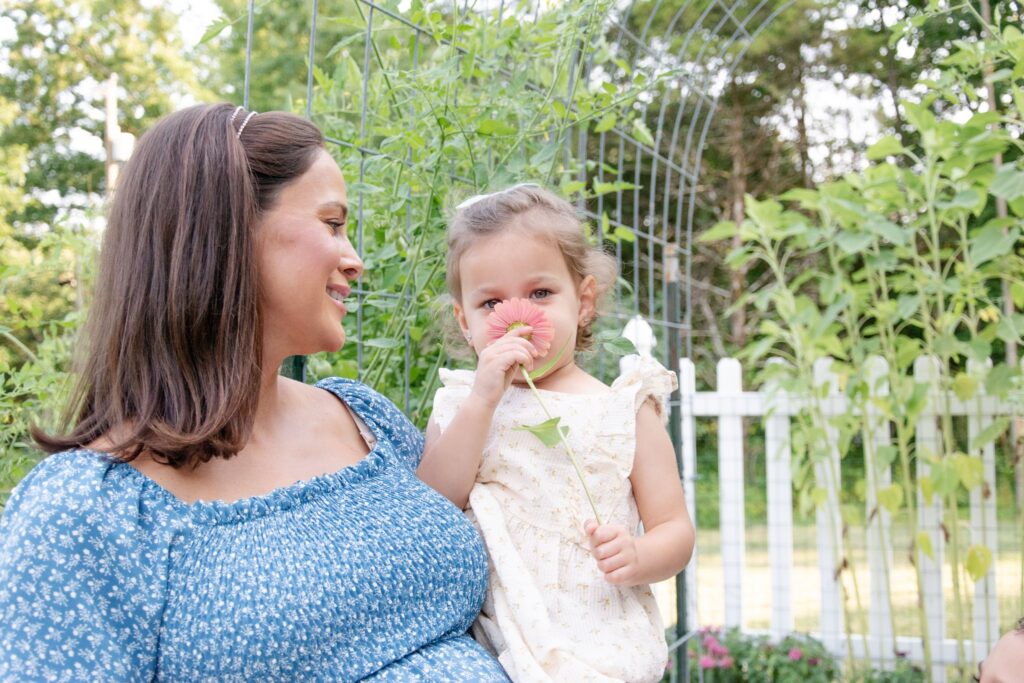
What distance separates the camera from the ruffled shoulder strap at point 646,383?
1503 mm

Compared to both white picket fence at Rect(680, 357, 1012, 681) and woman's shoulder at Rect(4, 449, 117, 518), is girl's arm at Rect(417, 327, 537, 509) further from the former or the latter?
white picket fence at Rect(680, 357, 1012, 681)

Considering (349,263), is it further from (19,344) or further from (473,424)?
(19,344)

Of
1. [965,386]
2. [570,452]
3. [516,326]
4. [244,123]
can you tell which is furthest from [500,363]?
[965,386]

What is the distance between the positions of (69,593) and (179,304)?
0.36 m

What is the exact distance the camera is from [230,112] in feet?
4.33

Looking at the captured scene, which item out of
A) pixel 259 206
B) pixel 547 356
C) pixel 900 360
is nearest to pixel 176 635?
pixel 259 206

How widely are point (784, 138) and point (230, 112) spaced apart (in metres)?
12.1

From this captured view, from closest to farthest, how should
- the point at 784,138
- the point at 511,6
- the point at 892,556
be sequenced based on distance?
1. the point at 511,6
2. the point at 892,556
3. the point at 784,138

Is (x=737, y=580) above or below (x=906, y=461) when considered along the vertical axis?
below

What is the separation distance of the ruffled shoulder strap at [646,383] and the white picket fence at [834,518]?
2.01 metres

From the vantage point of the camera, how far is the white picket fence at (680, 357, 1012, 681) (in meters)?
3.72

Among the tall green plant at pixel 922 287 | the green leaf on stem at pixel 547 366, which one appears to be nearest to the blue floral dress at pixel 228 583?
the green leaf on stem at pixel 547 366

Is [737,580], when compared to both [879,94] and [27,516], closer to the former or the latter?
[27,516]

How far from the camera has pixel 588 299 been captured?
5.30ft
